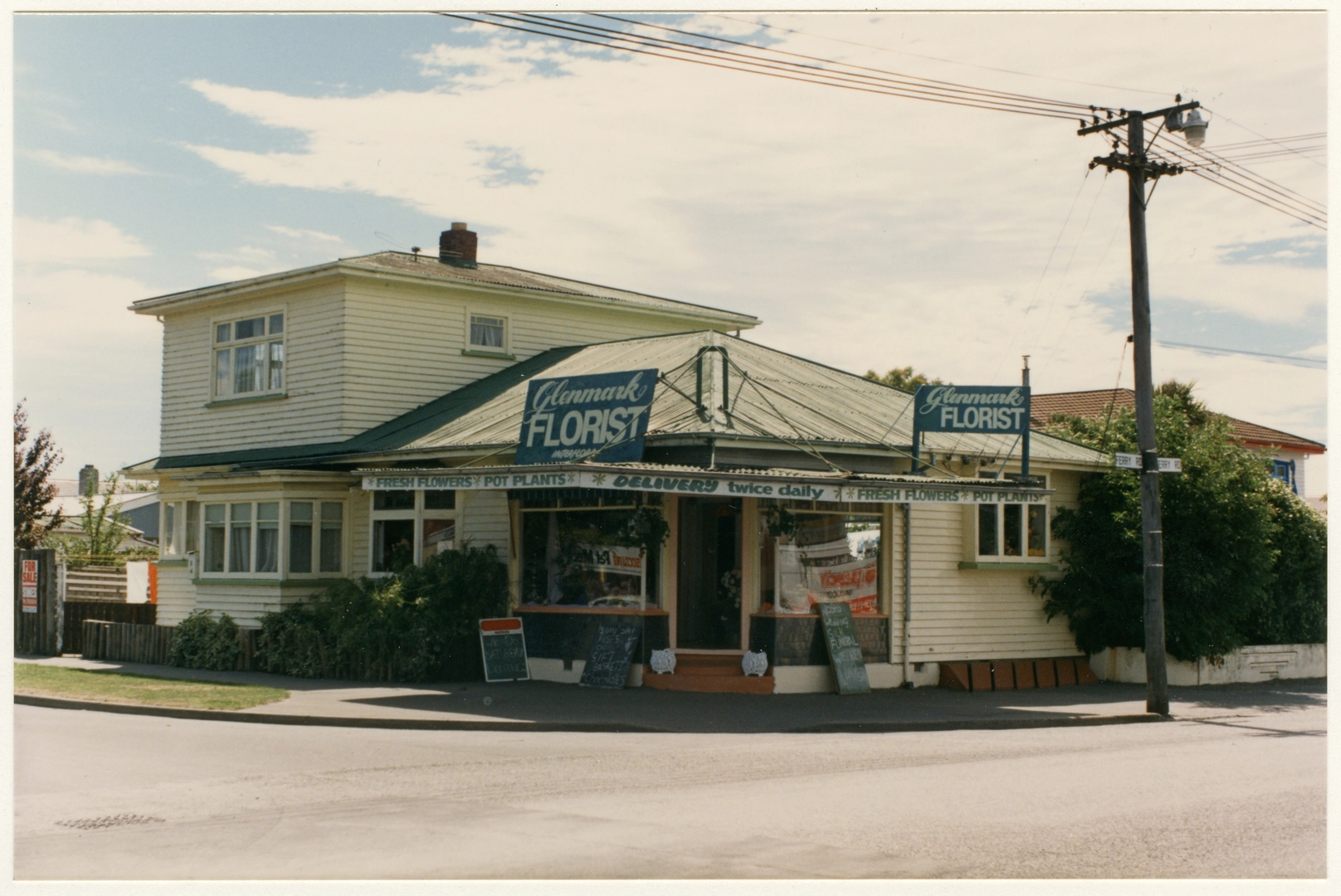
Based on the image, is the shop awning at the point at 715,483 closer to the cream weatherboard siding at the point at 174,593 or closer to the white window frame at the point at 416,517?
the white window frame at the point at 416,517

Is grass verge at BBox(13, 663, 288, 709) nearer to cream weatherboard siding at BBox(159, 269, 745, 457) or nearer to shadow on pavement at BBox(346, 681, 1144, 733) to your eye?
shadow on pavement at BBox(346, 681, 1144, 733)

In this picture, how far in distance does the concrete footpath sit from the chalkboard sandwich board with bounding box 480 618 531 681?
0.22 metres

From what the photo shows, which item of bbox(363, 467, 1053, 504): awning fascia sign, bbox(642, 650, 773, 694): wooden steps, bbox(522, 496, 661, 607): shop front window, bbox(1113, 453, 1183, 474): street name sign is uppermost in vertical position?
bbox(1113, 453, 1183, 474): street name sign

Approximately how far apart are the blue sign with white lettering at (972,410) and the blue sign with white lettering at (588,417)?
4.34 metres

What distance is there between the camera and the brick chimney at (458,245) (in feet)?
90.1

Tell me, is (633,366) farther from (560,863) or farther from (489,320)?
(560,863)

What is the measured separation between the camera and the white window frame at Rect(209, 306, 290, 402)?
2445cm

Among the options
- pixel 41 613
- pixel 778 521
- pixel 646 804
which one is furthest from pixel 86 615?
pixel 646 804

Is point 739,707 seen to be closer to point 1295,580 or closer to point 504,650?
point 504,650

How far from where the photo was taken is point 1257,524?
21.8 meters

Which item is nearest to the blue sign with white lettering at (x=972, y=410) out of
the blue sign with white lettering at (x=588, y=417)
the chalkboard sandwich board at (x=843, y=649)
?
the chalkboard sandwich board at (x=843, y=649)

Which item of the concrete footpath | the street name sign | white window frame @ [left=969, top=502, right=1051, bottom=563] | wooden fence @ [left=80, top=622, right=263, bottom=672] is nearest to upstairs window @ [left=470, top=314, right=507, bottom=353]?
wooden fence @ [left=80, top=622, right=263, bottom=672]

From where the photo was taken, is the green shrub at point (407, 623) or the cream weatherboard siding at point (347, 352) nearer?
the green shrub at point (407, 623)

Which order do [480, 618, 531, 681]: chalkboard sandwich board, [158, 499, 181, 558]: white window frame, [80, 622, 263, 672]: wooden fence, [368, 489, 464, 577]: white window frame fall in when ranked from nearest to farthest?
[480, 618, 531, 681]: chalkboard sandwich board
[368, 489, 464, 577]: white window frame
[80, 622, 263, 672]: wooden fence
[158, 499, 181, 558]: white window frame
